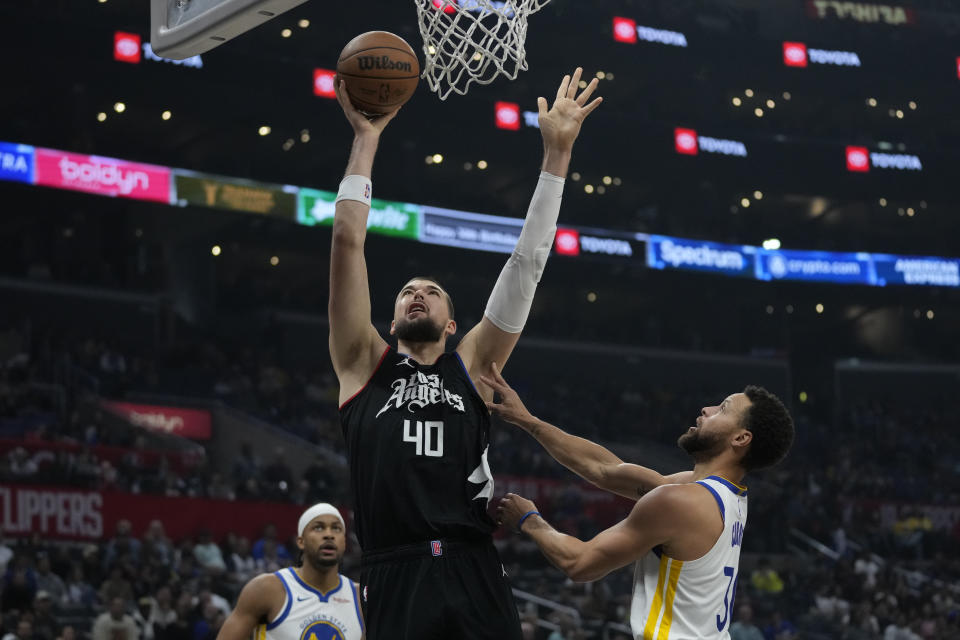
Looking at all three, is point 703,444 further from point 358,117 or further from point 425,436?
point 358,117

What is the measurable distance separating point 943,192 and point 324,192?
17.2 metres

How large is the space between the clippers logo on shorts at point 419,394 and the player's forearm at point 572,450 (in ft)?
1.63

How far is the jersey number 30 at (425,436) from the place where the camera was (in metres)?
3.95

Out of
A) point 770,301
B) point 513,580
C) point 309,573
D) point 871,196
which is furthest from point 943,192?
point 309,573

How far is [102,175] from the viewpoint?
2350cm

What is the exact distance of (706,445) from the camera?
4.32 meters

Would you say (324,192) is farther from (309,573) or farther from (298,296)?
(309,573)

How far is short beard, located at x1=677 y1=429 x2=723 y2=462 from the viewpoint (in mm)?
4316

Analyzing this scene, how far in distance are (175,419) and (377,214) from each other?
6469mm

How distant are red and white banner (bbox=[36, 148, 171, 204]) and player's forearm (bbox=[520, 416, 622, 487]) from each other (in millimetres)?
20065

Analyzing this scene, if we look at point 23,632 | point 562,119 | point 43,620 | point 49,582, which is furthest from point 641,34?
point 562,119

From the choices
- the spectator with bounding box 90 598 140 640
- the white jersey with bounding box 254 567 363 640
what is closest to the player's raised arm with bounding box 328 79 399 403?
the white jersey with bounding box 254 567 363 640

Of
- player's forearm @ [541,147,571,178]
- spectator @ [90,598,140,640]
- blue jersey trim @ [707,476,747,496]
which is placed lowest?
spectator @ [90,598,140,640]

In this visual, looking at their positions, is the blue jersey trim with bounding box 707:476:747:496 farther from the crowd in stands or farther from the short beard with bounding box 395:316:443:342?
the crowd in stands
